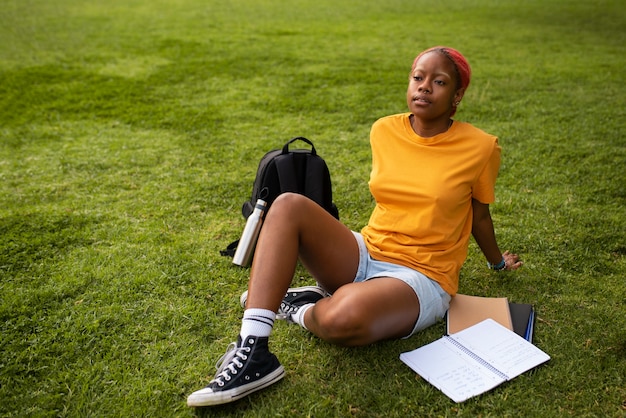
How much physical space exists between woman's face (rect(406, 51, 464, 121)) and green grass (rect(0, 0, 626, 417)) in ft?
3.55

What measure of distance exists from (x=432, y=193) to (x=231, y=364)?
116cm

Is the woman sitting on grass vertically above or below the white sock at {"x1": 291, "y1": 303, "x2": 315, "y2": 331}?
above

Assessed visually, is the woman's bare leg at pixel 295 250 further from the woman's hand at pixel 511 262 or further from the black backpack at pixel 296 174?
the woman's hand at pixel 511 262

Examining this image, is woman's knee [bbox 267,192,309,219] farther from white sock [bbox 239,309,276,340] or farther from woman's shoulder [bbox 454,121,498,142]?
woman's shoulder [bbox 454,121,498,142]

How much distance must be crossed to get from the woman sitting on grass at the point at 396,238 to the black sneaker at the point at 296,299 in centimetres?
1

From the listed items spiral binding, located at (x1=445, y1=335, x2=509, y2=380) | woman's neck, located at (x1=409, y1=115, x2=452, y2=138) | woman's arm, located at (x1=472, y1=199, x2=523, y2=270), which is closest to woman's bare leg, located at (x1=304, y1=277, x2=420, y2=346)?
spiral binding, located at (x1=445, y1=335, x2=509, y2=380)

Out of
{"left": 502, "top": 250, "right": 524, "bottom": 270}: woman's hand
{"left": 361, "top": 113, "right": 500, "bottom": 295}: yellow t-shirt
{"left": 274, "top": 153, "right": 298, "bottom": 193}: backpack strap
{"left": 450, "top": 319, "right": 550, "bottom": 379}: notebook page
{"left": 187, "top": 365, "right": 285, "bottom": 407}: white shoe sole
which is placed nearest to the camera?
{"left": 187, "top": 365, "right": 285, "bottom": 407}: white shoe sole

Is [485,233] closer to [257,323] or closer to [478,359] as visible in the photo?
[478,359]

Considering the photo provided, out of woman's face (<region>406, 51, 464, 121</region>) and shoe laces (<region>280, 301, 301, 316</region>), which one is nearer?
woman's face (<region>406, 51, 464, 121</region>)

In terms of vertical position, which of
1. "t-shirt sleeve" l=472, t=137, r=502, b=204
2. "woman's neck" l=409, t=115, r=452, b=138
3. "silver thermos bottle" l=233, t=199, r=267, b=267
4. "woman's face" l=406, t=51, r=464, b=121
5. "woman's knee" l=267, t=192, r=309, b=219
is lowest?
"silver thermos bottle" l=233, t=199, r=267, b=267

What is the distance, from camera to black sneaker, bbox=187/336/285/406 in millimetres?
2166

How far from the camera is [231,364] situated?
88.7 inches

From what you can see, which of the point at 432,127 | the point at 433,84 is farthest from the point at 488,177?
the point at 433,84

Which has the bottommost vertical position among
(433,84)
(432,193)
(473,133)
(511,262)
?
(511,262)
